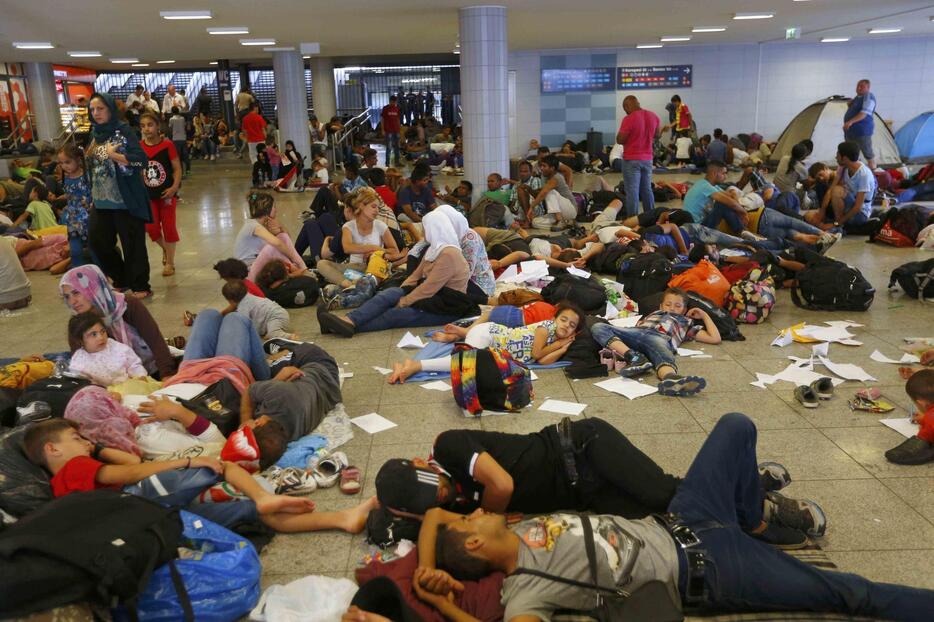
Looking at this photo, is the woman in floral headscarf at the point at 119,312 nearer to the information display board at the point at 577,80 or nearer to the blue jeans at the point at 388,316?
the blue jeans at the point at 388,316

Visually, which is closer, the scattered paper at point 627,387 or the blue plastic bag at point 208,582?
the blue plastic bag at point 208,582

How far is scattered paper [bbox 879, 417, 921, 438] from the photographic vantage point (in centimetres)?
443

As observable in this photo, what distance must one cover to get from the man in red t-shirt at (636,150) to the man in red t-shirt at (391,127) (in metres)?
11.9

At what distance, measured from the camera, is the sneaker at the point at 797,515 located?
3.41m

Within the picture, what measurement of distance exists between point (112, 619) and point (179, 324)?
15.7 ft

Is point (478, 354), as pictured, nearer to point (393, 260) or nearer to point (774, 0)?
point (393, 260)

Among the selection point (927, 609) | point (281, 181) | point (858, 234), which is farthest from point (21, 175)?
point (927, 609)

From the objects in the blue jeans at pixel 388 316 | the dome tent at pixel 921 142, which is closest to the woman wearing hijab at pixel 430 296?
the blue jeans at pixel 388 316

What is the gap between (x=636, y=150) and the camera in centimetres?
1129

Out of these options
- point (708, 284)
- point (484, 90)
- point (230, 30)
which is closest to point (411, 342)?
point (708, 284)

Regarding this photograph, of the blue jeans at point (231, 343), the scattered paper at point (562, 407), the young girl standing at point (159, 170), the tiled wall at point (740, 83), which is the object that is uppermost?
the tiled wall at point (740, 83)

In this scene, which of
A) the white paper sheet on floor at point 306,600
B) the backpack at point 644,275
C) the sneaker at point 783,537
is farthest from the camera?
the backpack at point 644,275

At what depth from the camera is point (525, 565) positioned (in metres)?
2.87

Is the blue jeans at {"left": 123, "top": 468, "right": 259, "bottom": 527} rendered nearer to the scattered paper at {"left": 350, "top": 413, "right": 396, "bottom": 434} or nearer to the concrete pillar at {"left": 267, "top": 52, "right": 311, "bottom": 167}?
the scattered paper at {"left": 350, "top": 413, "right": 396, "bottom": 434}
